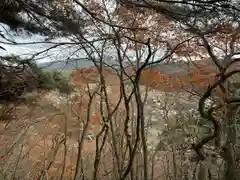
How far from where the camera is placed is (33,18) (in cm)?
470

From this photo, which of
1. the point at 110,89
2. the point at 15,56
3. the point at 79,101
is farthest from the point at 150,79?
the point at 15,56

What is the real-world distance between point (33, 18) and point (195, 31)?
1.98m

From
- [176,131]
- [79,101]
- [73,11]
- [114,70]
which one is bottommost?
[176,131]

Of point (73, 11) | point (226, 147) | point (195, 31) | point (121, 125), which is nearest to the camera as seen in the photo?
point (195, 31)

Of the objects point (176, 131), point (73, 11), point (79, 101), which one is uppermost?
point (73, 11)

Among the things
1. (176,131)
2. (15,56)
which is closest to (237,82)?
(176,131)

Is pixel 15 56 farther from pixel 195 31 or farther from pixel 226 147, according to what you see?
pixel 226 147

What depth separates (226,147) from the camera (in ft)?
21.4

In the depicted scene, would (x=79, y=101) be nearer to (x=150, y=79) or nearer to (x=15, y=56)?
(x=150, y=79)

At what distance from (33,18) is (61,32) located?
0.39 meters

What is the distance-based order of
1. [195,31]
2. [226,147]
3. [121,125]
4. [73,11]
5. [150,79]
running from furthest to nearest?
[150,79] < [121,125] < [226,147] < [73,11] < [195,31]

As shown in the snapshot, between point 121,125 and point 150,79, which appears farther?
point 150,79

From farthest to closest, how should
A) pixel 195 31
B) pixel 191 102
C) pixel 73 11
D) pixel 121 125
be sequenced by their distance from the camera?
pixel 191 102
pixel 121 125
pixel 73 11
pixel 195 31

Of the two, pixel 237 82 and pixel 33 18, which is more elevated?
pixel 33 18
